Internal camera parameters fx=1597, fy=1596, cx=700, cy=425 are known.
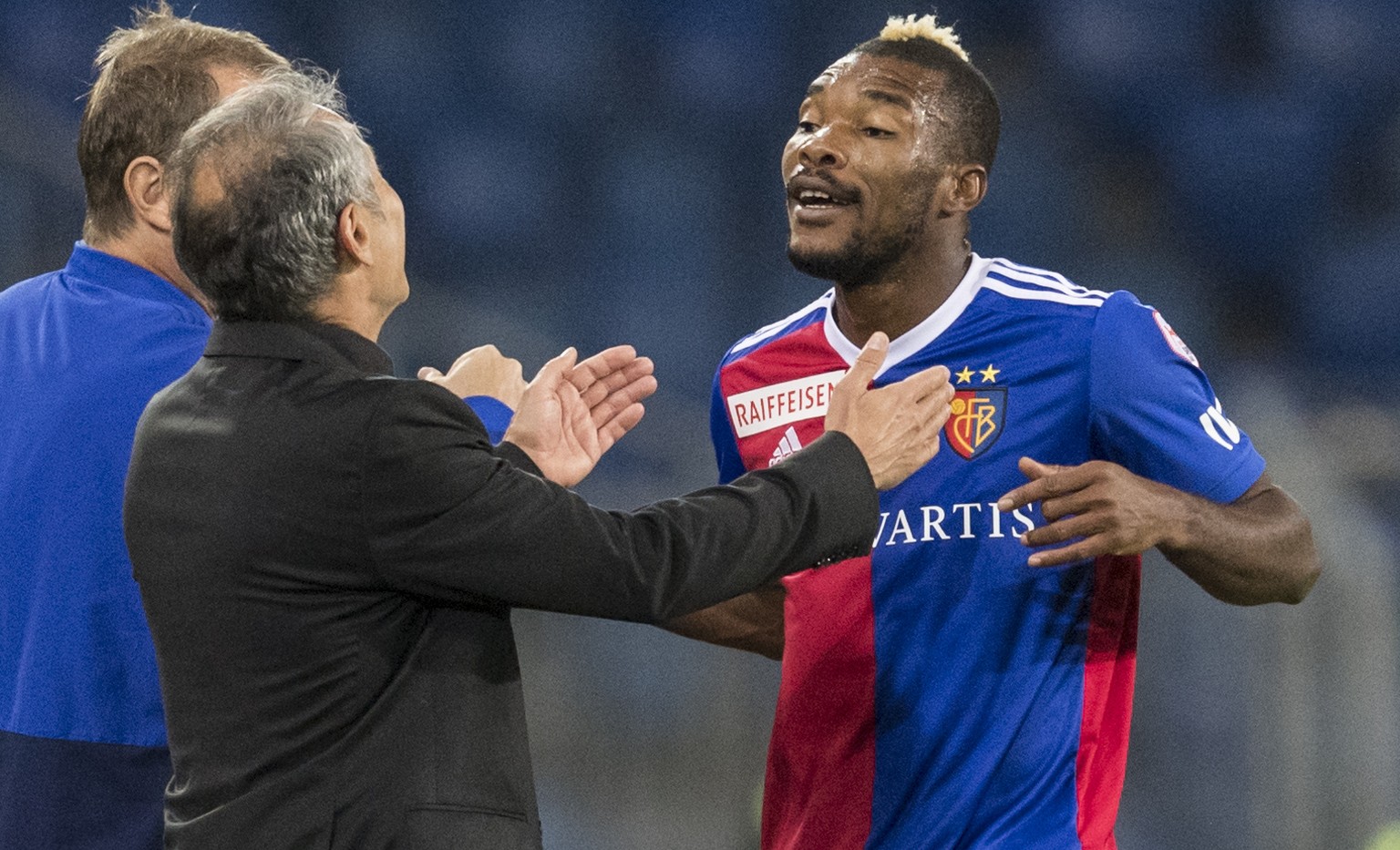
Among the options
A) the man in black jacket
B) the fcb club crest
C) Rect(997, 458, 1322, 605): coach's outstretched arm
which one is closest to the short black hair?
the fcb club crest

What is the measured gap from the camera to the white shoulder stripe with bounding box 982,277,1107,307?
2.15 m

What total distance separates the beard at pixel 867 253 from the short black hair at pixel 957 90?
102 mm

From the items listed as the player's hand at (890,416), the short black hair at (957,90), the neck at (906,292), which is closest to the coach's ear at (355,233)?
the player's hand at (890,416)

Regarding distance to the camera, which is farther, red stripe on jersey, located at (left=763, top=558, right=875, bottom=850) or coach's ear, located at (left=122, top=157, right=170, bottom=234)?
red stripe on jersey, located at (left=763, top=558, right=875, bottom=850)

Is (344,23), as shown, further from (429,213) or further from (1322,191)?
(1322,191)

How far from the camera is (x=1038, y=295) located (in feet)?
7.24

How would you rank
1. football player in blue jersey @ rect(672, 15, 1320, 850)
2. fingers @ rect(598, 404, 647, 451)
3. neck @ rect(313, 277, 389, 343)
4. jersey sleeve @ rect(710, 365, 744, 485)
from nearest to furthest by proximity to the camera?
1. neck @ rect(313, 277, 389, 343)
2. fingers @ rect(598, 404, 647, 451)
3. football player in blue jersey @ rect(672, 15, 1320, 850)
4. jersey sleeve @ rect(710, 365, 744, 485)

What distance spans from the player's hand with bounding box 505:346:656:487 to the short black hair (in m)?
0.73

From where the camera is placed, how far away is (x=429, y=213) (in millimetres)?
4645

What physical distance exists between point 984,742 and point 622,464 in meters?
2.47

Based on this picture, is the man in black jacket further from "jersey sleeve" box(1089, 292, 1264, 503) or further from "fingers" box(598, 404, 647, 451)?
"jersey sleeve" box(1089, 292, 1264, 503)

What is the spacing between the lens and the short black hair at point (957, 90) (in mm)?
2340

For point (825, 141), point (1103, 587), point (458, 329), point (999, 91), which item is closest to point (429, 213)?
point (458, 329)

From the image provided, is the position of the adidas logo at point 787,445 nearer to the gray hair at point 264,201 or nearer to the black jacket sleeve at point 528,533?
the black jacket sleeve at point 528,533
